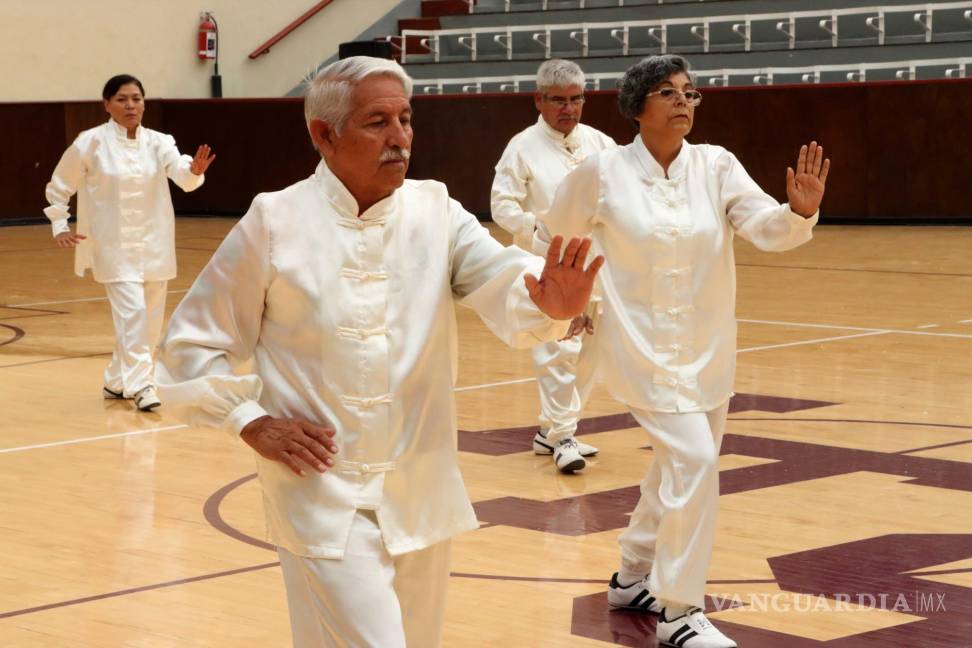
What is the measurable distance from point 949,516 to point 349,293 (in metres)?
3.86

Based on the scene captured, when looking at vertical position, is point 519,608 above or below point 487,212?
above

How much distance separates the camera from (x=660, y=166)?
17.3 ft

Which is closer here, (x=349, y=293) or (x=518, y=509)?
(x=349, y=293)

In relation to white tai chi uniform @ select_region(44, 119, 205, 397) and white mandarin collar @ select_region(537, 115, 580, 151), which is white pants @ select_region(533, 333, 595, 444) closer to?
white mandarin collar @ select_region(537, 115, 580, 151)

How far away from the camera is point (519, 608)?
5.38 metres

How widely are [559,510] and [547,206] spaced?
1.83m

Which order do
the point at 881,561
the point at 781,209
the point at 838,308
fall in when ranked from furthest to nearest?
the point at 838,308 < the point at 881,561 < the point at 781,209

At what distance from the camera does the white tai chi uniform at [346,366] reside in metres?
3.32

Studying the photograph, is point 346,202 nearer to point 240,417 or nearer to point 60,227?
point 240,417

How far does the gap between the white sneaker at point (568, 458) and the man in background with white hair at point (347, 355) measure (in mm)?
4075

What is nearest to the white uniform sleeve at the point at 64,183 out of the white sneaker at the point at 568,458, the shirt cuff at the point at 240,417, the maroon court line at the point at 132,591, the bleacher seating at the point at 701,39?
the white sneaker at the point at 568,458

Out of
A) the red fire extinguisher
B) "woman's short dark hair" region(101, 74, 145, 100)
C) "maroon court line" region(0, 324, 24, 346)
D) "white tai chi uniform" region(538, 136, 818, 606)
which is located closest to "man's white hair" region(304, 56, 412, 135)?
"white tai chi uniform" region(538, 136, 818, 606)

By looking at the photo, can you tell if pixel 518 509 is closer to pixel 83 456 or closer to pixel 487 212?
pixel 83 456

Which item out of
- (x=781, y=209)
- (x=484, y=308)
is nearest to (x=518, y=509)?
(x=781, y=209)
